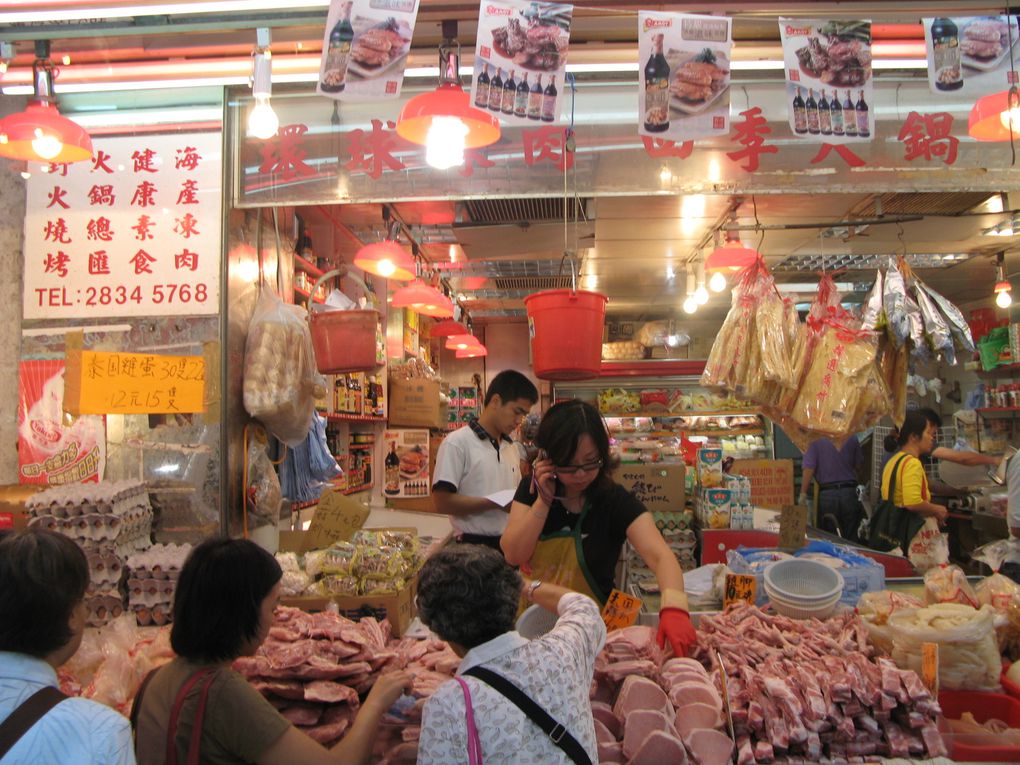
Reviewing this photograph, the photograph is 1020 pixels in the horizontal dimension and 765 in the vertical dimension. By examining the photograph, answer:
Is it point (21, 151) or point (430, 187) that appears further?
point (430, 187)

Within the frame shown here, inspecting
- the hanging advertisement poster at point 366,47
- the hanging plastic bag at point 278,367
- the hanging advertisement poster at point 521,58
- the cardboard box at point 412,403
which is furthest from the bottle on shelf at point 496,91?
the cardboard box at point 412,403

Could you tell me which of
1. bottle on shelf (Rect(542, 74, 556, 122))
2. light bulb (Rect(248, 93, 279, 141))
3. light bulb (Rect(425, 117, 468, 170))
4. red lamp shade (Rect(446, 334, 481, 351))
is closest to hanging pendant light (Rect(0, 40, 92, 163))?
light bulb (Rect(248, 93, 279, 141))

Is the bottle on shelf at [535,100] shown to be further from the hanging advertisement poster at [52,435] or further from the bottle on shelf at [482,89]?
the hanging advertisement poster at [52,435]

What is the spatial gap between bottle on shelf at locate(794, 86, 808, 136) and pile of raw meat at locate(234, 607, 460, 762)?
2505 mm

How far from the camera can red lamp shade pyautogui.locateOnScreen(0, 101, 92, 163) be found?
285 cm

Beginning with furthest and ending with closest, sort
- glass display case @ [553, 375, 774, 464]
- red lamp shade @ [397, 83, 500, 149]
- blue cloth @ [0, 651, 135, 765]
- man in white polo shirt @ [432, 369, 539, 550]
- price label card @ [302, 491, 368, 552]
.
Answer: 1. glass display case @ [553, 375, 774, 464]
2. man in white polo shirt @ [432, 369, 539, 550]
3. price label card @ [302, 491, 368, 552]
4. red lamp shade @ [397, 83, 500, 149]
5. blue cloth @ [0, 651, 135, 765]

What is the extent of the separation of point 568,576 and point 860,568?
4.56ft

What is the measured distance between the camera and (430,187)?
11.4 feet

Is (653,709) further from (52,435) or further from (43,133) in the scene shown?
(52,435)

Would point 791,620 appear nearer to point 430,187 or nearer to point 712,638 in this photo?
point 712,638

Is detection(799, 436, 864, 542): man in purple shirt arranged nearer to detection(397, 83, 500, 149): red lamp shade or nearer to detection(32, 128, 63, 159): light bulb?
detection(397, 83, 500, 149): red lamp shade

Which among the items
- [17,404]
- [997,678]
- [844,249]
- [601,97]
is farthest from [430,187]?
[844,249]

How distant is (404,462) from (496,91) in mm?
5411

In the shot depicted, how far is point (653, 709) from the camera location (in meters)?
1.90
